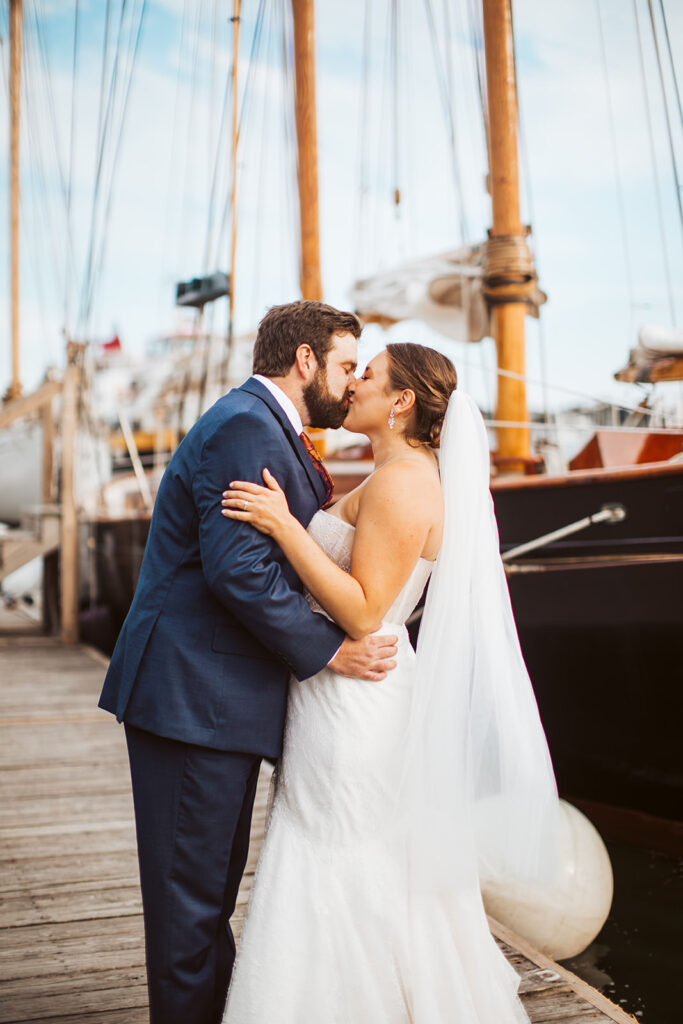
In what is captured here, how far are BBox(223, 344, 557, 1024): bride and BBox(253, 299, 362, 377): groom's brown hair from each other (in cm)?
14

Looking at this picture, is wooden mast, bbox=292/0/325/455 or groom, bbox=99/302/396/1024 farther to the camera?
wooden mast, bbox=292/0/325/455

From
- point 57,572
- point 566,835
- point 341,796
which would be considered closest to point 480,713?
point 341,796

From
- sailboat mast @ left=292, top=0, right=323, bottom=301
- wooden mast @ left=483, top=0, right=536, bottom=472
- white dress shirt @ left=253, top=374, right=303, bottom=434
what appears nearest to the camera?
white dress shirt @ left=253, top=374, right=303, bottom=434

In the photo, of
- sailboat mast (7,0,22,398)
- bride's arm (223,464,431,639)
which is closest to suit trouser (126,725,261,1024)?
bride's arm (223,464,431,639)

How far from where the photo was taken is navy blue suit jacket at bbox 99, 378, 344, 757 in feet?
6.02

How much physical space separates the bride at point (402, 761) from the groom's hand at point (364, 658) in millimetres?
42

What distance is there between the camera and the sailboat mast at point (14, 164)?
1498 cm

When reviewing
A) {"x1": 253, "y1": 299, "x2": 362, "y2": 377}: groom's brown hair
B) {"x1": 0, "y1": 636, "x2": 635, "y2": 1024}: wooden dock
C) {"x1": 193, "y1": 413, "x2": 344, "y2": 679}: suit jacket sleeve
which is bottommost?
{"x1": 0, "y1": 636, "x2": 635, "y2": 1024}: wooden dock

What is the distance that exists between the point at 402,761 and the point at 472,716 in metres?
0.20

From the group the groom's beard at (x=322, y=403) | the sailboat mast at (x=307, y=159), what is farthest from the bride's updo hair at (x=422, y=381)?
the sailboat mast at (x=307, y=159)

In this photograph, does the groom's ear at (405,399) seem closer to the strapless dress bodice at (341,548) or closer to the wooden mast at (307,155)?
the strapless dress bodice at (341,548)

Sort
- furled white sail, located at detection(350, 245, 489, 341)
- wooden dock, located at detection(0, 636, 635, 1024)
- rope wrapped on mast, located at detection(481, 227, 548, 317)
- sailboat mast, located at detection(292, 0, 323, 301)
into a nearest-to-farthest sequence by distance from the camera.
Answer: wooden dock, located at detection(0, 636, 635, 1024)
rope wrapped on mast, located at detection(481, 227, 548, 317)
sailboat mast, located at detection(292, 0, 323, 301)
furled white sail, located at detection(350, 245, 489, 341)

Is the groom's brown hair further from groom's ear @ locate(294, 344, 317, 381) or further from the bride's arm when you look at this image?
the bride's arm

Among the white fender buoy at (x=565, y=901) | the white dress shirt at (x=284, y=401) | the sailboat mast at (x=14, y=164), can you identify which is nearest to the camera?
the white dress shirt at (x=284, y=401)
